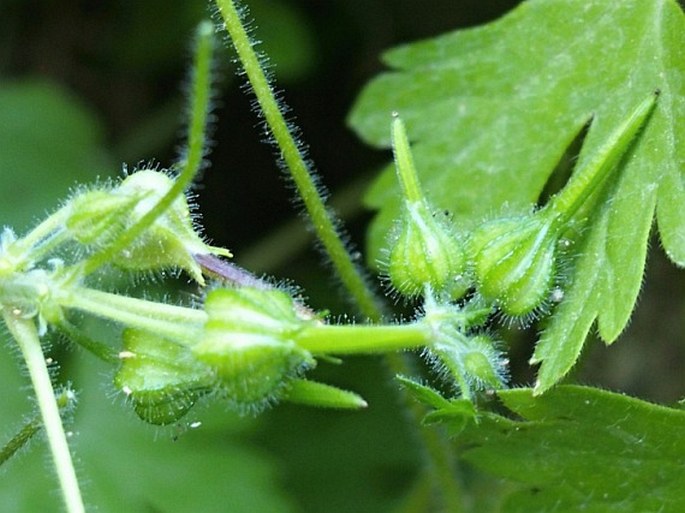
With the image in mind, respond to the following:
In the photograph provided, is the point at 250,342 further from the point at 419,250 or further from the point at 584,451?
the point at 584,451

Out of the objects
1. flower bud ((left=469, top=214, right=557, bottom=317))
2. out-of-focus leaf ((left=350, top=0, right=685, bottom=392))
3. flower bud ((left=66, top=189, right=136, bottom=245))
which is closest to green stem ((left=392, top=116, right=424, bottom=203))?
flower bud ((left=469, top=214, right=557, bottom=317))

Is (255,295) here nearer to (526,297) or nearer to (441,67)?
(526,297)

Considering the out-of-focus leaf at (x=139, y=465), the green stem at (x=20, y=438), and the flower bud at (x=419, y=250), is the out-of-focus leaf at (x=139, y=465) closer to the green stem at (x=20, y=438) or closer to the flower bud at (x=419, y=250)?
the green stem at (x=20, y=438)

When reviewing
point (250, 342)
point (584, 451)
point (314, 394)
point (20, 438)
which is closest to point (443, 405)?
point (314, 394)

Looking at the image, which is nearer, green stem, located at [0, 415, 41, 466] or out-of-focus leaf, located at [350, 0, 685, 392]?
green stem, located at [0, 415, 41, 466]

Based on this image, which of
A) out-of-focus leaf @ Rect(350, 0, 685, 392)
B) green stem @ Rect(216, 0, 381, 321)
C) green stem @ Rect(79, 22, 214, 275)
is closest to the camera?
green stem @ Rect(79, 22, 214, 275)

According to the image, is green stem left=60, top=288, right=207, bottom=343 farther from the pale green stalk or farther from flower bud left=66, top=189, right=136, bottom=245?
the pale green stalk

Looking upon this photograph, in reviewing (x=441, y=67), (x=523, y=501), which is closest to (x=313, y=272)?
(x=441, y=67)
